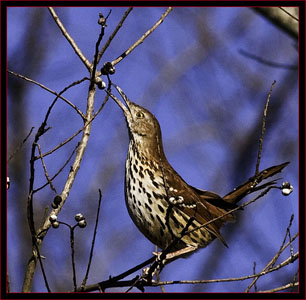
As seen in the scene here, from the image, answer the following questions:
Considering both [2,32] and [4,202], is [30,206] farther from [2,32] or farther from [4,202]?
[2,32]

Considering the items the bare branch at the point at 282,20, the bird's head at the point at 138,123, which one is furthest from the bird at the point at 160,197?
the bare branch at the point at 282,20

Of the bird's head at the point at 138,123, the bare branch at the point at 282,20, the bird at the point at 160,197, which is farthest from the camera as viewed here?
the bird's head at the point at 138,123

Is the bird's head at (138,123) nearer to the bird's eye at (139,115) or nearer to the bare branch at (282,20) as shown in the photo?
the bird's eye at (139,115)

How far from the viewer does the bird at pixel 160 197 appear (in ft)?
15.8

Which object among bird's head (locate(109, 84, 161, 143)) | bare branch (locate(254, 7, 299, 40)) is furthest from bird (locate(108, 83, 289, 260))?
bare branch (locate(254, 7, 299, 40))

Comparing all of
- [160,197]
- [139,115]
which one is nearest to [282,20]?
[160,197]

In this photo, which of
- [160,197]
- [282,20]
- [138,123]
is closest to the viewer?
[282,20]

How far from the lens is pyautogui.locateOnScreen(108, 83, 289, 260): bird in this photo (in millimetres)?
4824

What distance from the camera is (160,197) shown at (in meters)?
4.84

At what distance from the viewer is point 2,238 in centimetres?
384

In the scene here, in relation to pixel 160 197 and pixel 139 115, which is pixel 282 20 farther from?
pixel 139 115

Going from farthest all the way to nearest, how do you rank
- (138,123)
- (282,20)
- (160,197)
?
1. (138,123)
2. (160,197)
3. (282,20)

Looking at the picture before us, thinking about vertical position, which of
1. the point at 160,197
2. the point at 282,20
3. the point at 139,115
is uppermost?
the point at 139,115

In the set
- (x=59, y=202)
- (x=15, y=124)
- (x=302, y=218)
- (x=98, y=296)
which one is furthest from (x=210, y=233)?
(x=15, y=124)
